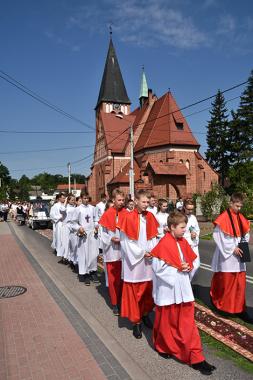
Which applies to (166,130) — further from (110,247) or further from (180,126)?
(110,247)

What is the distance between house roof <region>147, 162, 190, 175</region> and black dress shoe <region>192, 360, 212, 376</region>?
33.0 meters

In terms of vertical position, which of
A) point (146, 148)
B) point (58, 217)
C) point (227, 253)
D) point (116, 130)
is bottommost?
point (227, 253)

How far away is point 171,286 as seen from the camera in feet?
13.1

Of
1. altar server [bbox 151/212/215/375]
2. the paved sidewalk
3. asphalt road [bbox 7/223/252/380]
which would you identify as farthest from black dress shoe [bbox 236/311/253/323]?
the paved sidewalk

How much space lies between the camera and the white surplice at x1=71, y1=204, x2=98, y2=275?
7.98m

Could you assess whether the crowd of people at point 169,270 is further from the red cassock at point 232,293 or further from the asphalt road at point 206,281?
the asphalt road at point 206,281

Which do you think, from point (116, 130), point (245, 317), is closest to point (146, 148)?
point (116, 130)

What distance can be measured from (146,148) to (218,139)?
2153 centimetres

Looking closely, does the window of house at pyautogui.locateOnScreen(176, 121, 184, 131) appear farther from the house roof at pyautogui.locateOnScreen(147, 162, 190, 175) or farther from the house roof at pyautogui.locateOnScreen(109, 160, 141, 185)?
the house roof at pyautogui.locateOnScreen(109, 160, 141, 185)

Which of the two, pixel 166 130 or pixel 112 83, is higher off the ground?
pixel 112 83

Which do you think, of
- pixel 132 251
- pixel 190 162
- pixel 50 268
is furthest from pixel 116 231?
pixel 190 162

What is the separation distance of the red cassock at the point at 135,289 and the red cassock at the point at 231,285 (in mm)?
1218

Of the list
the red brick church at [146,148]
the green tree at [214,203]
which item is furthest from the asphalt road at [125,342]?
the red brick church at [146,148]

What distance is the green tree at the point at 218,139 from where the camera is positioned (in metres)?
60.7
